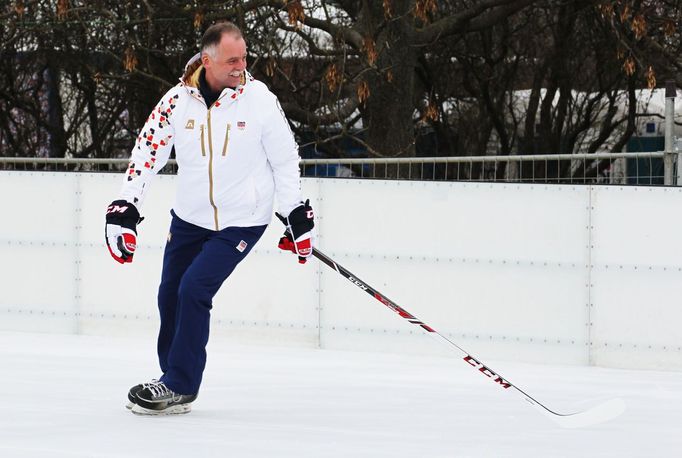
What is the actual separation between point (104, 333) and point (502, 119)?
1101 cm

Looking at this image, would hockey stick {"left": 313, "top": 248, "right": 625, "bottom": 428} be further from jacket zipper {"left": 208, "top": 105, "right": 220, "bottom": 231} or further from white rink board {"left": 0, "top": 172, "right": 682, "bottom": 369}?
white rink board {"left": 0, "top": 172, "right": 682, "bottom": 369}

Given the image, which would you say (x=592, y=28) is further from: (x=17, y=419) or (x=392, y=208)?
(x=17, y=419)

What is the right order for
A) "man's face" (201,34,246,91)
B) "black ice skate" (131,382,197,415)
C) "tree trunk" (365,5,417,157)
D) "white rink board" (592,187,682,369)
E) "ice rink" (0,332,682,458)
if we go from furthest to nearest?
"tree trunk" (365,5,417,157) → "white rink board" (592,187,682,369) → "black ice skate" (131,382,197,415) → "man's face" (201,34,246,91) → "ice rink" (0,332,682,458)

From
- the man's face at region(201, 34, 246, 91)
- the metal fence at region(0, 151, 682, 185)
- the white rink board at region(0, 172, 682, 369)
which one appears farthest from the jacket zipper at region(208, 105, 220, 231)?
A: the metal fence at region(0, 151, 682, 185)

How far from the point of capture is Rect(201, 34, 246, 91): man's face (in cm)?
446

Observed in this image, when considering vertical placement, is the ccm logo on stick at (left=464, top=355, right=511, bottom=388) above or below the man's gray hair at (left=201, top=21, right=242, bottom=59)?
below

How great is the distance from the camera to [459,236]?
657 centimetres

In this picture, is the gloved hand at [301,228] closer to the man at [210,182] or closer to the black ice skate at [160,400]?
the man at [210,182]

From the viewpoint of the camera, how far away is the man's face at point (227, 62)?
14.6ft

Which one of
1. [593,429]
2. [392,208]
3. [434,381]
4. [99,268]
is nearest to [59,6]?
[99,268]

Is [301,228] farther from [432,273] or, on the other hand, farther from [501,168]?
[501,168]

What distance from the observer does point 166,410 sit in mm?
4637

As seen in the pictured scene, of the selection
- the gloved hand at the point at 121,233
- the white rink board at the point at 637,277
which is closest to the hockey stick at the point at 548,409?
the gloved hand at the point at 121,233

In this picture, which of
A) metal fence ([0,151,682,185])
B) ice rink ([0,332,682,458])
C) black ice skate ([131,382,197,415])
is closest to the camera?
ice rink ([0,332,682,458])
